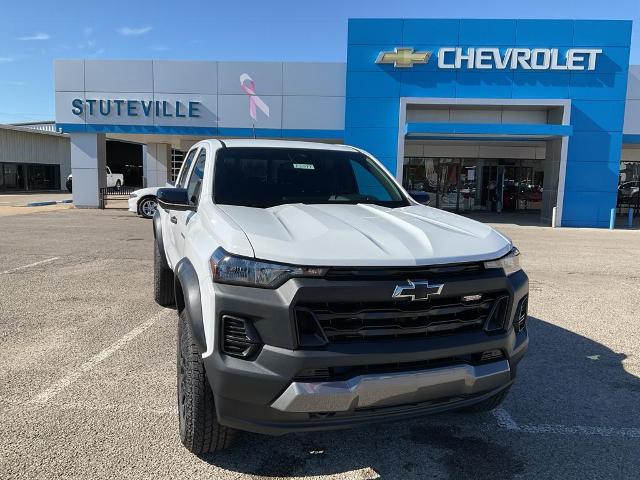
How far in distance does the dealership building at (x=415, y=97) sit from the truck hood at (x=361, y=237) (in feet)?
45.8

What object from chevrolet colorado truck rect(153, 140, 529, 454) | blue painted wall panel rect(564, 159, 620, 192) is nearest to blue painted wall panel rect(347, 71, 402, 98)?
blue painted wall panel rect(564, 159, 620, 192)

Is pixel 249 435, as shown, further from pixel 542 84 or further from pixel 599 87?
pixel 599 87

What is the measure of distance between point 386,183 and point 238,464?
99.7 inches

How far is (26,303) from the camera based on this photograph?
19.7 feet

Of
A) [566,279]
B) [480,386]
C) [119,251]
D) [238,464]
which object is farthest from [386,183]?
[119,251]

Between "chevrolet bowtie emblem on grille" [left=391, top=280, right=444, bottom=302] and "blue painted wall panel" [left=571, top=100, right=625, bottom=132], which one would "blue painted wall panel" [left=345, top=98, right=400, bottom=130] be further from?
"chevrolet bowtie emblem on grille" [left=391, top=280, right=444, bottom=302]

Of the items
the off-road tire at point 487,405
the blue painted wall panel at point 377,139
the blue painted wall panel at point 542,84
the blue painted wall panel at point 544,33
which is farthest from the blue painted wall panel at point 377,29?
the off-road tire at point 487,405

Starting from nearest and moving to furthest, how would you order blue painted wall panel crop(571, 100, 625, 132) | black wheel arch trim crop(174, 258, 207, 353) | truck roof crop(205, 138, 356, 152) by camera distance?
1. black wheel arch trim crop(174, 258, 207, 353)
2. truck roof crop(205, 138, 356, 152)
3. blue painted wall panel crop(571, 100, 625, 132)

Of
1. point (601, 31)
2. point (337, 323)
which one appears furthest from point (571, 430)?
point (601, 31)

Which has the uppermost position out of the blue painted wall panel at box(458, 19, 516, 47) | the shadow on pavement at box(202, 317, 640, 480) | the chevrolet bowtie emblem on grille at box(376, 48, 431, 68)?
the blue painted wall panel at box(458, 19, 516, 47)

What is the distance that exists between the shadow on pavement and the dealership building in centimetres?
1357

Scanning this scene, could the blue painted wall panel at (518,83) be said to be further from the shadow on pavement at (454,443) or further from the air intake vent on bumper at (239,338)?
the air intake vent on bumper at (239,338)

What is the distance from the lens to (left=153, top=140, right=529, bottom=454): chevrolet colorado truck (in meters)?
2.31

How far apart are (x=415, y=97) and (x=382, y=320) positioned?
16251mm
